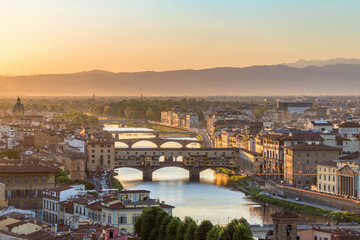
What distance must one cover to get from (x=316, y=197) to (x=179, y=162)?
14.3m

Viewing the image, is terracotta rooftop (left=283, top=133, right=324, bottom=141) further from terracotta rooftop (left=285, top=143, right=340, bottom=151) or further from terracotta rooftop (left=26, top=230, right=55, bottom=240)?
terracotta rooftop (left=26, top=230, right=55, bottom=240)

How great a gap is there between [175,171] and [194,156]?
180 cm

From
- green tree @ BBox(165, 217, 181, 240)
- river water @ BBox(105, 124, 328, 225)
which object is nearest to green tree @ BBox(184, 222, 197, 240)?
green tree @ BBox(165, 217, 181, 240)

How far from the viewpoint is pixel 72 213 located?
2483 cm

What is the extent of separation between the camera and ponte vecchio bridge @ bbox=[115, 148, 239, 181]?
48.0 m

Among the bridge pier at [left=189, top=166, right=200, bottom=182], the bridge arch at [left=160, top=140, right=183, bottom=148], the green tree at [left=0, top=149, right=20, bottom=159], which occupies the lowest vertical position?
the bridge pier at [left=189, top=166, right=200, bottom=182]

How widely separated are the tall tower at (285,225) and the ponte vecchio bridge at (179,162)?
27861 millimetres

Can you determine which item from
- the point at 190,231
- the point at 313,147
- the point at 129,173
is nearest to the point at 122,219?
the point at 190,231

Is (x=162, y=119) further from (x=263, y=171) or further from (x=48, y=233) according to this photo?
(x=48, y=233)

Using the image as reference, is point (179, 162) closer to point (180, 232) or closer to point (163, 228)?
point (163, 228)

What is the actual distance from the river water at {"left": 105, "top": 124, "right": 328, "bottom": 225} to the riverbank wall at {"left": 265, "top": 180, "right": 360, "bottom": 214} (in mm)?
1691

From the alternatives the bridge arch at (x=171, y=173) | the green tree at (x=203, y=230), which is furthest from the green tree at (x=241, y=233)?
the bridge arch at (x=171, y=173)

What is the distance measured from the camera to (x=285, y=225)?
725 inches

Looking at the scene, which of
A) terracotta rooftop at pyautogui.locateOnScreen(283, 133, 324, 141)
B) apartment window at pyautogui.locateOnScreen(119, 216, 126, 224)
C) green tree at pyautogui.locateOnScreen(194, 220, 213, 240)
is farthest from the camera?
terracotta rooftop at pyautogui.locateOnScreen(283, 133, 324, 141)
